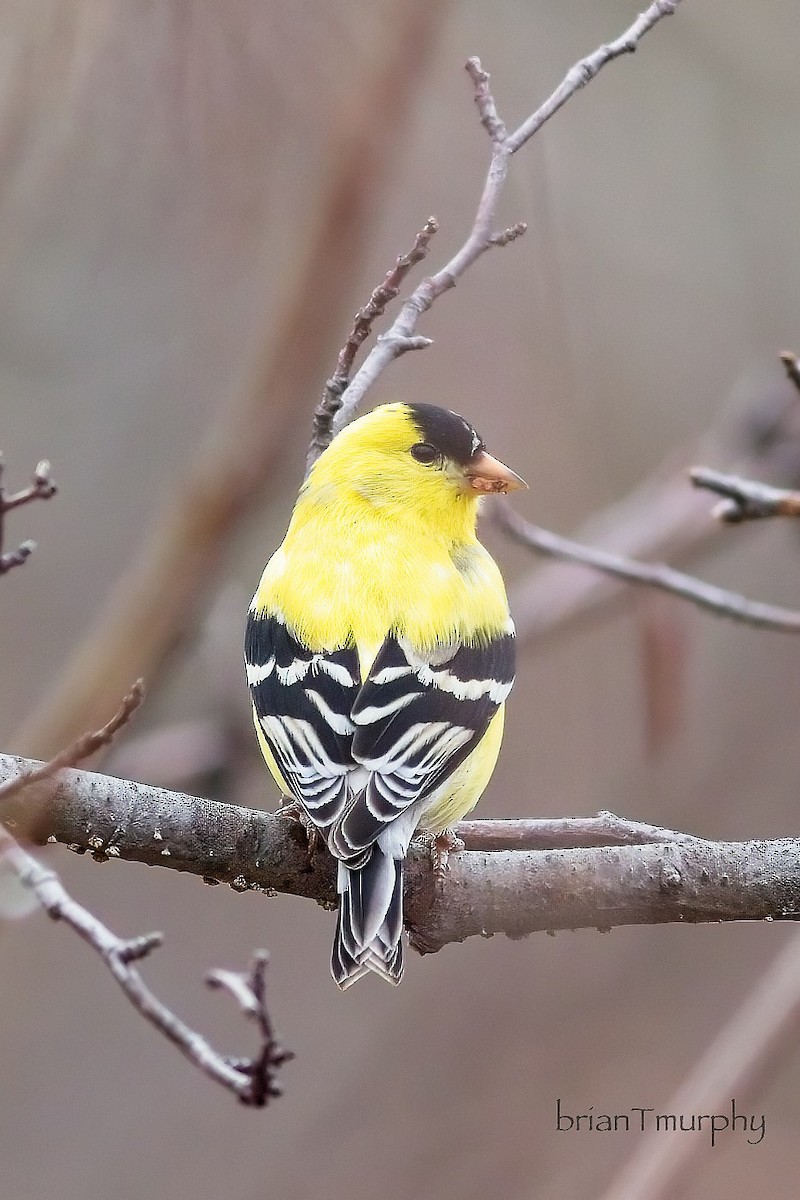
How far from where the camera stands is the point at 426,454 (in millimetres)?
3062

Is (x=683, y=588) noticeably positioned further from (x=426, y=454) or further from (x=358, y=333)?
(x=358, y=333)

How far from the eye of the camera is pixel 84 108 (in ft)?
9.02

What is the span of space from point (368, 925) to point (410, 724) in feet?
Answer: 1.38

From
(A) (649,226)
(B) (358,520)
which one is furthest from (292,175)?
(A) (649,226)

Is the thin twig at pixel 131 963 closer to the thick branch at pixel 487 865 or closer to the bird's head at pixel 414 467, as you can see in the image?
the thick branch at pixel 487 865

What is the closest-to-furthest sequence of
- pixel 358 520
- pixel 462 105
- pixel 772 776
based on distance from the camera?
pixel 358 520
pixel 462 105
pixel 772 776

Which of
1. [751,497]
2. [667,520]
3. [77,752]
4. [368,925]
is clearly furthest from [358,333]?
[667,520]

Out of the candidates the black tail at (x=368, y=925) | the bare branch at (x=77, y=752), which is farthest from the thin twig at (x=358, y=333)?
the bare branch at (x=77, y=752)

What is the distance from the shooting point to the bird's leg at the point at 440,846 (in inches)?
83.8

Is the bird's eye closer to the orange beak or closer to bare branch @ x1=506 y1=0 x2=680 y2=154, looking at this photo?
the orange beak

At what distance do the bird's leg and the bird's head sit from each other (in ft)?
2.90

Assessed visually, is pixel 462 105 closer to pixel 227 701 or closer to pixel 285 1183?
pixel 227 701

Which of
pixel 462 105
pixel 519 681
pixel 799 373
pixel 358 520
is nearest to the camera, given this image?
pixel 799 373

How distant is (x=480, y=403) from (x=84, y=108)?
292 cm
